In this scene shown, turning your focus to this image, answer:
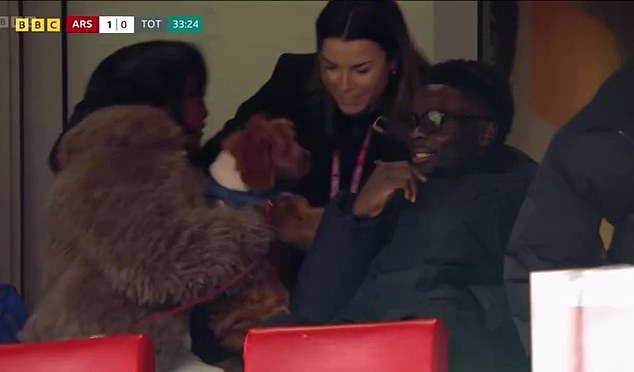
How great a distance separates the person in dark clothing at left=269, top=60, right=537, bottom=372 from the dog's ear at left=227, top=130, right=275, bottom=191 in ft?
0.68

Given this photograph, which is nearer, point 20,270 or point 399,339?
point 399,339

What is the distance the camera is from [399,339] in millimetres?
2266

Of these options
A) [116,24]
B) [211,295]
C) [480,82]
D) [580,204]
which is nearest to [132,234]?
[211,295]

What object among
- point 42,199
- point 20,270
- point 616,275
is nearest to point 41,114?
point 42,199

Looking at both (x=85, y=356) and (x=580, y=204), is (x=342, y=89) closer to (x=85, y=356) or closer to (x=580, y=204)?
(x=580, y=204)

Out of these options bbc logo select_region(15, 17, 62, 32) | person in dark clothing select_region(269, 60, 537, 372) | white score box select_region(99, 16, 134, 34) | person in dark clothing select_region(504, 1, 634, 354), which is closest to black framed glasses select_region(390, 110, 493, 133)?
person in dark clothing select_region(269, 60, 537, 372)

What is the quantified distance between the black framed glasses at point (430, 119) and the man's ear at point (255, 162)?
396mm

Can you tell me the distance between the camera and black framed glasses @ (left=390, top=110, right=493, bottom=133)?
315 centimetres

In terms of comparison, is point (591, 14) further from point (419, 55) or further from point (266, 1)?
point (266, 1)

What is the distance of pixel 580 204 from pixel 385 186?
1.84 ft

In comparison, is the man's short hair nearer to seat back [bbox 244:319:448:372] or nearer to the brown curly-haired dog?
the brown curly-haired dog

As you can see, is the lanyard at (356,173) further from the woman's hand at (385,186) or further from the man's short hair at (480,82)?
the man's short hair at (480,82)

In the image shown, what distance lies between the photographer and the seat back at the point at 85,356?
2.30 metres

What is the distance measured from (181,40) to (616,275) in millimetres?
1830
